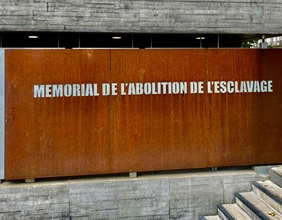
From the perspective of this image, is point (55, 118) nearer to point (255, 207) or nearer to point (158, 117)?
point (158, 117)

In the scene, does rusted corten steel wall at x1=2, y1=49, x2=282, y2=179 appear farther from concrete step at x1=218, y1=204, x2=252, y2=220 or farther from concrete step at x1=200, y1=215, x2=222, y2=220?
concrete step at x1=200, y1=215, x2=222, y2=220

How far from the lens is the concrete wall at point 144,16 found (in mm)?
5648

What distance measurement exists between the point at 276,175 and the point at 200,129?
A: 5.49ft

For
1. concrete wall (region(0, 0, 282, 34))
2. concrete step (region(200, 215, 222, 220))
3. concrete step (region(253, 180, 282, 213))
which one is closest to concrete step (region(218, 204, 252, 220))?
concrete step (region(200, 215, 222, 220))

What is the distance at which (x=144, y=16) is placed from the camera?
5938mm

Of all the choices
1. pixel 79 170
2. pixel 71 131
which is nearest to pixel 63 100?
pixel 71 131

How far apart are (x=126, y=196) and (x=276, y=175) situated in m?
2.88

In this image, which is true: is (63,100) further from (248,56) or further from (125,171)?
(248,56)

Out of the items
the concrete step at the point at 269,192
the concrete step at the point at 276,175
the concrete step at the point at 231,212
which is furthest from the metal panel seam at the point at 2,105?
the concrete step at the point at 276,175

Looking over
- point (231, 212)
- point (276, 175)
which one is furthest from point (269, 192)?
point (231, 212)

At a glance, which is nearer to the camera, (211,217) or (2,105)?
(2,105)

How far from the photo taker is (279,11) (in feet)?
20.9

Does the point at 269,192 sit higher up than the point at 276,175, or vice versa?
the point at 276,175

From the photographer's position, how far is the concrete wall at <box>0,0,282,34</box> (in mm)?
5648
